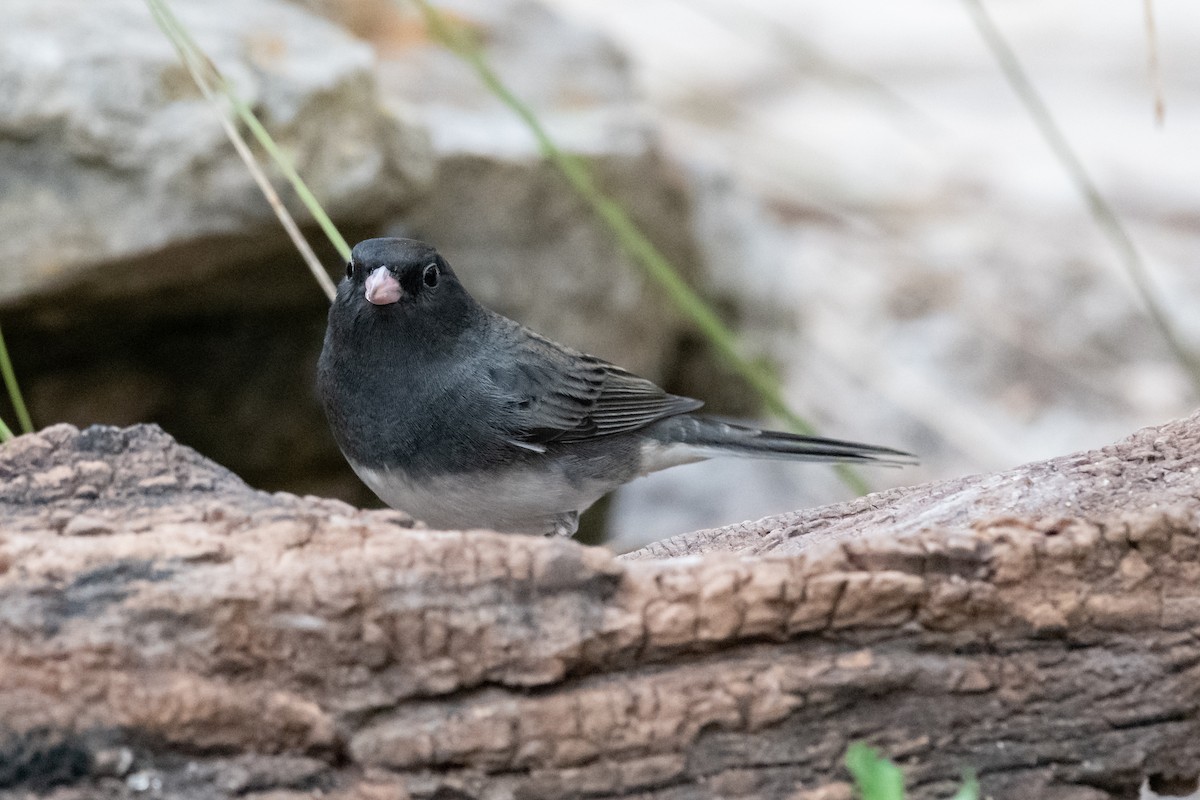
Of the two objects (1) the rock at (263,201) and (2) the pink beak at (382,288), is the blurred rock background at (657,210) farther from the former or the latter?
(2) the pink beak at (382,288)

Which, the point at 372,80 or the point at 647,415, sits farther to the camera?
the point at 372,80

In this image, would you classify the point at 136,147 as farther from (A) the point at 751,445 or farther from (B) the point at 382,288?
(A) the point at 751,445

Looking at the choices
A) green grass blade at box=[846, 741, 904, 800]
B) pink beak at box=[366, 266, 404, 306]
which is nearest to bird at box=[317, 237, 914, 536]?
pink beak at box=[366, 266, 404, 306]

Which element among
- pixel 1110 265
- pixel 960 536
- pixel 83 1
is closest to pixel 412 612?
pixel 960 536

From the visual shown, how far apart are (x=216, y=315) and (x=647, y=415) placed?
2059 millimetres

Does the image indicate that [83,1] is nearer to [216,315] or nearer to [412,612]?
[216,315]

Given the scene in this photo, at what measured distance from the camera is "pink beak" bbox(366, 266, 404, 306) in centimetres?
273

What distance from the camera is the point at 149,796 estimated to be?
1581 millimetres

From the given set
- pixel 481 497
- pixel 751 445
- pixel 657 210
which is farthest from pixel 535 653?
pixel 657 210

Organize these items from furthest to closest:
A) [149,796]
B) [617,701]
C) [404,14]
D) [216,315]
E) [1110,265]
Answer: [1110,265] < [404,14] < [216,315] < [617,701] < [149,796]

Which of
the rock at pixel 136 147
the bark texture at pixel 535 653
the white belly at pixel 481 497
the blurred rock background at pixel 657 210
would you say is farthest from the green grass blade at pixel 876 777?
the rock at pixel 136 147

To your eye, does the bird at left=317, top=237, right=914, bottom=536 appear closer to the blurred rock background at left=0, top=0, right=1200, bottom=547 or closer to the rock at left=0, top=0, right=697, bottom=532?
the blurred rock background at left=0, top=0, right=1200, bottom=547

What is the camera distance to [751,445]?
3.39 meters

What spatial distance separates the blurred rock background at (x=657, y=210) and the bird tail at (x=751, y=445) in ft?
2.79
